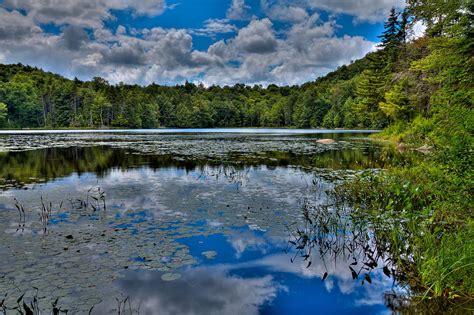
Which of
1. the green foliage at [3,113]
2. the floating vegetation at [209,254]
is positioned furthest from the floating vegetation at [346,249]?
the green foliage at [3,113]

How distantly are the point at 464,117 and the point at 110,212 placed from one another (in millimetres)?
9494

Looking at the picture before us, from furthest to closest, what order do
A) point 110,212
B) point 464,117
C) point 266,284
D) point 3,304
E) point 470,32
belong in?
point 110,212 < point 470,32 < point 464,117 < point 266,284 < point 3,304

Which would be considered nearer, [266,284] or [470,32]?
[266,284]

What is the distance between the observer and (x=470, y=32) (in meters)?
7.80

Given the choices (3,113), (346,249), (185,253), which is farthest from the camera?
(3,113)

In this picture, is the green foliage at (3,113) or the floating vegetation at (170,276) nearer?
the floating vegetation at (170,276)

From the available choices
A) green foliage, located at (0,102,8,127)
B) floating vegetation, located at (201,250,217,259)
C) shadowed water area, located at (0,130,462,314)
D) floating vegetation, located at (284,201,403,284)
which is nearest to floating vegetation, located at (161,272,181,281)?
shadowed water area, located at (0,130,462,314)

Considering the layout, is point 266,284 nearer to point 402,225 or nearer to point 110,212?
point 402,225

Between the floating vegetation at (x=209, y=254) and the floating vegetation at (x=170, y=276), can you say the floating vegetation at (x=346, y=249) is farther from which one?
the floating vegetation at (x=170, y=276)

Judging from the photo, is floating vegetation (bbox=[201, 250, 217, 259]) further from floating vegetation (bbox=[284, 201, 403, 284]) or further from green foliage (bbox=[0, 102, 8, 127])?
green foliage (bbox=[0, 102, 8, 127])

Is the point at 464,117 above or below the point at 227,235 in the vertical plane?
above

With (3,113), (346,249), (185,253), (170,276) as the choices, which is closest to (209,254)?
(185,253)

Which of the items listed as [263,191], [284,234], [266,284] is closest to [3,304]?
[266,284]

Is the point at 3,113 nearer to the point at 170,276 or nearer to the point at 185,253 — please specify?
the point at 185,253
